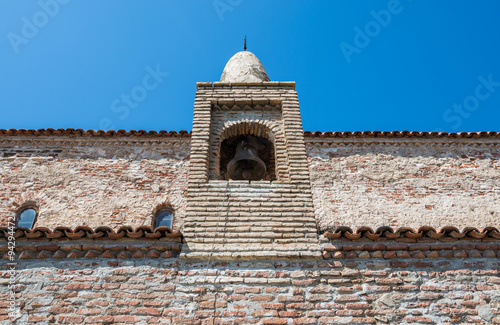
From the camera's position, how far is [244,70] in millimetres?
8188

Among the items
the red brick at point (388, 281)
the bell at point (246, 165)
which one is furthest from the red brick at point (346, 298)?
the bell at point (246, 165)

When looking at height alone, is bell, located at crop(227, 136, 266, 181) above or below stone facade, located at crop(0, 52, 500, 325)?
above

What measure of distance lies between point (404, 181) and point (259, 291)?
6999mm

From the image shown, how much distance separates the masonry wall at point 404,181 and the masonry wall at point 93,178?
12.0ft

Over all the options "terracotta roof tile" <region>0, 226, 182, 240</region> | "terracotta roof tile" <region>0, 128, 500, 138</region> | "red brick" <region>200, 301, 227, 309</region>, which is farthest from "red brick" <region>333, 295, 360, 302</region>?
"terracotta roof tile" <region>0, 128, 500, 138</region>

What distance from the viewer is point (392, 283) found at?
14.4 feet

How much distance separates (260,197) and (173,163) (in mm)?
5398

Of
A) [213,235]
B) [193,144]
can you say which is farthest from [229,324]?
[193,144]

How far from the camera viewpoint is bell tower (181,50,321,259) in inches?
190

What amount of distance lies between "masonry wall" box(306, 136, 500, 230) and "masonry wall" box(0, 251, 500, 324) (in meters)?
4.57

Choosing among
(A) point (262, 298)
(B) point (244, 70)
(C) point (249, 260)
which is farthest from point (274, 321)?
(B) point (244, 70)

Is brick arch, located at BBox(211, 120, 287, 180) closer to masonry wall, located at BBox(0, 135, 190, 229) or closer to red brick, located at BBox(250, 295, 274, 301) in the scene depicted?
red brick, located at BBox(250, 295, 274, 301)

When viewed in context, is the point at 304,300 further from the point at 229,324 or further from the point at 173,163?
the point at 173,163

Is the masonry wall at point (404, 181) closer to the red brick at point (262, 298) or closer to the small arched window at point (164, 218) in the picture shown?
the small arched window at point (164, 218)
